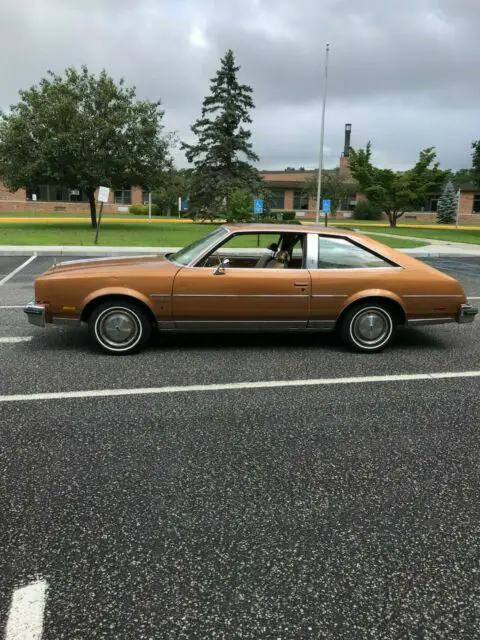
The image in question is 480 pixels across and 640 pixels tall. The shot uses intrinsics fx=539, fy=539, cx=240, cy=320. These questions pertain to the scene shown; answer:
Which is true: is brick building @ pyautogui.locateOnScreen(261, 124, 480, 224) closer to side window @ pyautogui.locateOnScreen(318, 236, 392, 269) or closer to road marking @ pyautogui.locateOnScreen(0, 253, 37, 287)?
road marking @ pyautogui.locateOnScreen(0, 253, 37, 287)

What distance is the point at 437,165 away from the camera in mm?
45594

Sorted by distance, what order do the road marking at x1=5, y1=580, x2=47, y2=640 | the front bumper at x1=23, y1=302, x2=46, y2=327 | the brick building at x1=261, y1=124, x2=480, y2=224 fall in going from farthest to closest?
the brick building at x1=261, y1=124, x2=480, y2=224 < the front bumper at x1=23, y1=302, x2=46, y2=327 < the road marking at x1=5, y1=580, x2=47, y2=640

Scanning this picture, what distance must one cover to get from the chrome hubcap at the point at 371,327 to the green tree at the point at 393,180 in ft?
134

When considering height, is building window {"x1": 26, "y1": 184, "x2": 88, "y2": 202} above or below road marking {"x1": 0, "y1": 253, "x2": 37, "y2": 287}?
above

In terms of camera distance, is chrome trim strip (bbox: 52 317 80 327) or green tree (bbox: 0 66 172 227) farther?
green tree (bbox: 0 66 172 227)

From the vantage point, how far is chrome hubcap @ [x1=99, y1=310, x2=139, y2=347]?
5.51 meters

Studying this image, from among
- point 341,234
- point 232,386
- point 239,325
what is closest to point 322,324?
point 239,325

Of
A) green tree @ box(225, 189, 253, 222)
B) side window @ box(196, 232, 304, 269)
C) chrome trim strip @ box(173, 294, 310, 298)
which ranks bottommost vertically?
chrome trim strip @ box(173, 294, 310, 298)

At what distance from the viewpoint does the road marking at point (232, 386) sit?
4.34 m

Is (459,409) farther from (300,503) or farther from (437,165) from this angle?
(437,165)

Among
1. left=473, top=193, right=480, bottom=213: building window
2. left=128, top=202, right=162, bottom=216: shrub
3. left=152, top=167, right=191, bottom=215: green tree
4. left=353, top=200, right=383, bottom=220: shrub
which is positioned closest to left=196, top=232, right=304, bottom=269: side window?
left=152, top=167, right=191, bottom=215: green tree

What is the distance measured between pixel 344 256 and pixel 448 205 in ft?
190

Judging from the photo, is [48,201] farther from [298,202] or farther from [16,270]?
[16,270]

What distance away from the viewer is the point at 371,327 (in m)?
5.82
